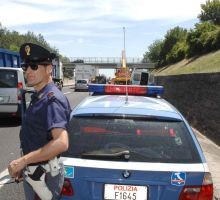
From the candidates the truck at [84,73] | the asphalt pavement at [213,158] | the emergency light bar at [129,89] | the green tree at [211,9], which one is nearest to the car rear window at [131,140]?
the emergency light bar at [129,89]

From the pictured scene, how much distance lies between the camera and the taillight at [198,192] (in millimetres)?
3777

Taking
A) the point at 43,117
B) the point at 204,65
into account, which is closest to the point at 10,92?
the point at 43,117

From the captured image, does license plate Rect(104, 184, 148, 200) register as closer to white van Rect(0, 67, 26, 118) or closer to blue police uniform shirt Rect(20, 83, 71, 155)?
blue police uniform shirt Rect(20, 83, 71, 155)

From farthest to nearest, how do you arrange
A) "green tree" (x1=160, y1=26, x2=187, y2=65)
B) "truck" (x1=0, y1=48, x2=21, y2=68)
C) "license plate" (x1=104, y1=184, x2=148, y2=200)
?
"green tree" (x1=160, y1=26, x2=187, y2=65)
"truck" (x1=0, y1=48, x2=21, y2=68)
"license plate" (x1=104, y1=184, x2=148, y2=200)

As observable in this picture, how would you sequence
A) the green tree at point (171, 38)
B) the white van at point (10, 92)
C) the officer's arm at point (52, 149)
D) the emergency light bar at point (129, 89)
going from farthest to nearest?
the green tree at point (171, 38) < the white van at point (10, 92) < the emergency light bar at point (129, 89) < the officer's arm at point (52, 149)

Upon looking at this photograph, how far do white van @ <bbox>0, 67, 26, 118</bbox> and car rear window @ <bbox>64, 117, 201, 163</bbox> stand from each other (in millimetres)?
10859

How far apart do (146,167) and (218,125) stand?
28.1 feet

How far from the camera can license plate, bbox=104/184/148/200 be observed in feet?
12.3

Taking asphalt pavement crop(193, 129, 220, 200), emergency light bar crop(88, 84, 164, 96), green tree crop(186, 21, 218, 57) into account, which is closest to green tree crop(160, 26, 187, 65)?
green tree crop(186, 21, 218, 57)

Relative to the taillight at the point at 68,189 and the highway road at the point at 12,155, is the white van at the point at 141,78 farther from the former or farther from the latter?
the taillight at the point at 68,189

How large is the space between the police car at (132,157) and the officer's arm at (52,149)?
0.74 metres

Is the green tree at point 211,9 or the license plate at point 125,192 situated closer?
the license plate at point 125,192

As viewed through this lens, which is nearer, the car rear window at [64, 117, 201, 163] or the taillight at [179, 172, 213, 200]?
the taillight at [179, 172, 213, 200]

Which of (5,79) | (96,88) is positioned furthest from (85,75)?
(96,88)
